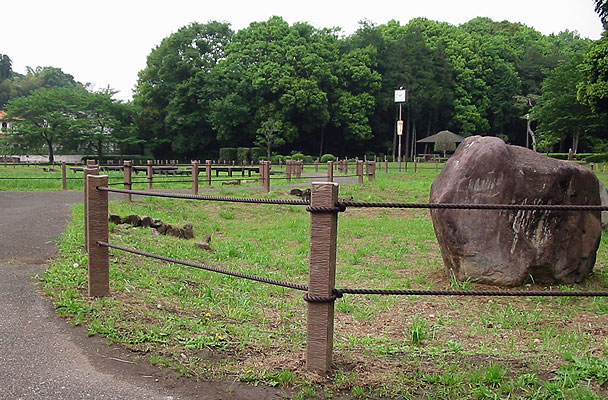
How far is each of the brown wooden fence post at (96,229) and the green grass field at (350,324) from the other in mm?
196

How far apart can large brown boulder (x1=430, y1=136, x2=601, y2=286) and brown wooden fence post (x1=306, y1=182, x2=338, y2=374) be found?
3.44 m

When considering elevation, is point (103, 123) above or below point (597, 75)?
below

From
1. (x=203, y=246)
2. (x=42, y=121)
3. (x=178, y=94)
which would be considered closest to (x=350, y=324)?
(x=203, y=246)

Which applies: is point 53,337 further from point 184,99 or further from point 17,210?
point 184,99

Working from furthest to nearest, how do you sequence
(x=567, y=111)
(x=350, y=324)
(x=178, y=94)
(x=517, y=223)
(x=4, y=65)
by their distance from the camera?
(x=4, y=65), (x=178, y=94), (x=567, y=111), (x=517, y=223), (x=350, y=324)

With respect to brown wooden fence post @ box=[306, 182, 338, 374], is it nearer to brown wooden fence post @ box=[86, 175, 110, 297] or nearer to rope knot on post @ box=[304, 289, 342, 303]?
rope knot on post @ box=[304, 289, 342, 303]

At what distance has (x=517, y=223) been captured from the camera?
19.3 feet

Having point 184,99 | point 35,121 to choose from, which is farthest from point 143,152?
point 35,121

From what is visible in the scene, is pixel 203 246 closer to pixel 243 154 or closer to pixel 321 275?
pixel 321 275

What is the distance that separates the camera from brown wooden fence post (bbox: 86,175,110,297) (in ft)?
14.1

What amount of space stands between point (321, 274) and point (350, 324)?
7.24 ft

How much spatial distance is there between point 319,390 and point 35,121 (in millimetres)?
38573

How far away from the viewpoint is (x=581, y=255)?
20.2 feet

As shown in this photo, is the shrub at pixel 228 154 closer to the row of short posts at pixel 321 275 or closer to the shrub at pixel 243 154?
the shrub at pixel 243 154
